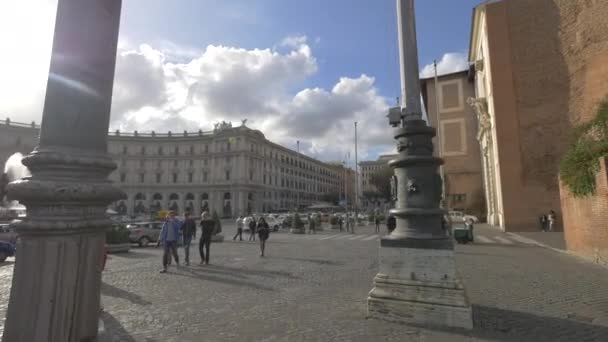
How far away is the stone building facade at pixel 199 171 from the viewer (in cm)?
8506

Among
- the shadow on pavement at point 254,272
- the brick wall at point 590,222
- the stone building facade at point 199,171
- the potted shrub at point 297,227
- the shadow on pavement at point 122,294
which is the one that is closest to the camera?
the shadow on pavement at point 122,294

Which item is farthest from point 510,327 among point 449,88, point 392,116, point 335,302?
point 449,88

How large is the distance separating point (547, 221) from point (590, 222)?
1431cm

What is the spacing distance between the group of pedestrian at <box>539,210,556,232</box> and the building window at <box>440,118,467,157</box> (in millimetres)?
21273

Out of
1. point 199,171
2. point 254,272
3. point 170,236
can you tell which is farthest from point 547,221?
point 199,171

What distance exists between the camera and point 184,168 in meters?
90.6

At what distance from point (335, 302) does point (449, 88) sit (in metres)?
46.0

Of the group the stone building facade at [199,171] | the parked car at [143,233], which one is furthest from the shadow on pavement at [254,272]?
the stone building facade at [199,171]

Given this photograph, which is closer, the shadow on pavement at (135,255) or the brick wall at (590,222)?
the brick wall at (590,222)

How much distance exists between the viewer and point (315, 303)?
6191 millimetres

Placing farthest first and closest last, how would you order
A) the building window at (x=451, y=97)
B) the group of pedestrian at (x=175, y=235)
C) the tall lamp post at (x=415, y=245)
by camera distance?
the building window at (x=451, y=97)
the group of pedestrian at (x=175, y=235)
the tall lamp post at (x=415, y=245)

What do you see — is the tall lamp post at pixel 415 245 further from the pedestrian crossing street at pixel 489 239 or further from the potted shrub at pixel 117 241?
the potted shrub at pixel 117 241

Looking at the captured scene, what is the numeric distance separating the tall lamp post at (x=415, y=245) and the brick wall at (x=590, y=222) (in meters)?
8.13

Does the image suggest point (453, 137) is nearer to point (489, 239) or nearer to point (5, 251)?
point (489, 239)
